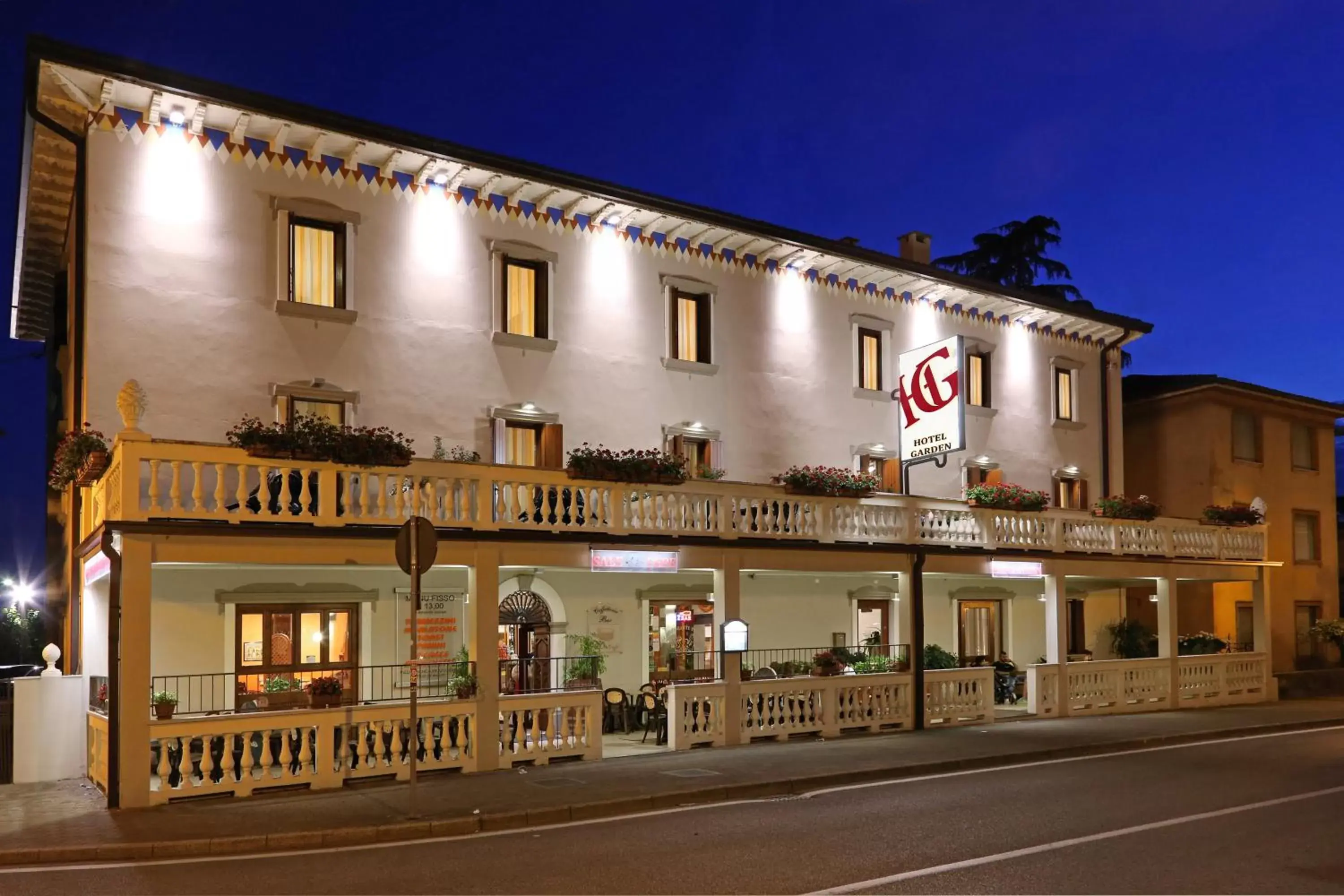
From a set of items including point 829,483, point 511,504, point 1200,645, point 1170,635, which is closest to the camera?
point 511,504

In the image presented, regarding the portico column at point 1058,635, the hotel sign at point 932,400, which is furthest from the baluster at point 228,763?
the portico column at point 1058,635

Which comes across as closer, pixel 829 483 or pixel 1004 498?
pixel 829 483

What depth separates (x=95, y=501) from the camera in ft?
50.8

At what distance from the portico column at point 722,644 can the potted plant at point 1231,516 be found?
43.3ft

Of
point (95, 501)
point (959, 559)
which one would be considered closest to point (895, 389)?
point (959, 559)

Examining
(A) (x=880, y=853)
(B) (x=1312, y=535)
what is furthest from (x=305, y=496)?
(B) (x=1312, y=535)

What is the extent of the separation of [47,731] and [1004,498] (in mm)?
15789

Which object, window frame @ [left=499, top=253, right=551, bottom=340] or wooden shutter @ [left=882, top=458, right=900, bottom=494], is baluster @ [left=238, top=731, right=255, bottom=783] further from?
wooden shutter @ [left=882, top=458, right=900, bottom=494]

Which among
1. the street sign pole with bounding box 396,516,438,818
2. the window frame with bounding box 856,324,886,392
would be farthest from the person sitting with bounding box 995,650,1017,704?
the street sign pole with bounding box 396,516,438,818

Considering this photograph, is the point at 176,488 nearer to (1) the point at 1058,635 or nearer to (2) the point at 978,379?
(1) the point at 1058,635

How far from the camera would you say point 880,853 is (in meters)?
10.2

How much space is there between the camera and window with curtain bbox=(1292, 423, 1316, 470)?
107ft

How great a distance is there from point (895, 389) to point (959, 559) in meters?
4.64

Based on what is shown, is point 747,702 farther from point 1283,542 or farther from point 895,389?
point 1283,542
